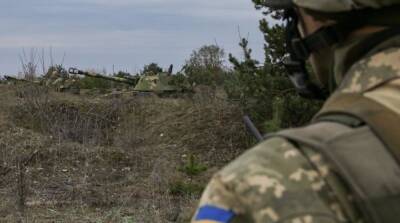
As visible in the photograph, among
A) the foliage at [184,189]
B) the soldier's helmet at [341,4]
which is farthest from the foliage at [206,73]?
the soldier's helmet at [341,4]

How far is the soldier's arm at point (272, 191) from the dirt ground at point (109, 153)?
24.5 feet

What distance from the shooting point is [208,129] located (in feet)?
51.8

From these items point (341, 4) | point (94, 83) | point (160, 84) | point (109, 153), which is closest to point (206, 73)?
point (160, 84)

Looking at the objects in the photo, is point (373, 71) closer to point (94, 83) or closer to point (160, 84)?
point (160, 84)

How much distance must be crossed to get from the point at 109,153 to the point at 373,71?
12391 mm

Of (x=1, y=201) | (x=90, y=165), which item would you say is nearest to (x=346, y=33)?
(x=1, y=201)

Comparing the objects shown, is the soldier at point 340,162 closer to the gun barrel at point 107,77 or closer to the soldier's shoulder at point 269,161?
the soldier's shoulder at point 269,161

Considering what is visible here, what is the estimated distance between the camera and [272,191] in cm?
129

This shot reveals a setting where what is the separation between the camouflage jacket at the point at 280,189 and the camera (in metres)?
1.27

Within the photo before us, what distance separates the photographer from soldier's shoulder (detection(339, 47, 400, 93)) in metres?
1.42

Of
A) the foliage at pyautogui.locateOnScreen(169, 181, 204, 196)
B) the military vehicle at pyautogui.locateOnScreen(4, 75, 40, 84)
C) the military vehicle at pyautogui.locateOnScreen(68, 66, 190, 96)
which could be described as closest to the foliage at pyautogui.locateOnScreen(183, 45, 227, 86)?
the military vehicle at pyautogui.locateOnScreen(68, 66, 190, 96)

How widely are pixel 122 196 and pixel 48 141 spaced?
14.0 feet

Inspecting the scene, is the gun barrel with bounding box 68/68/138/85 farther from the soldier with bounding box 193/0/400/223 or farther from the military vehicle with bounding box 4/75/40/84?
the soldier with bounding box 193/0/400/223

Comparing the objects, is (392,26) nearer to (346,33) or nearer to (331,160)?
(346,33)
